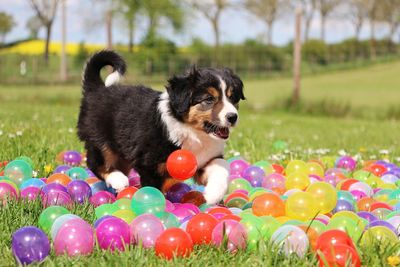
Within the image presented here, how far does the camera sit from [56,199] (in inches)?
144

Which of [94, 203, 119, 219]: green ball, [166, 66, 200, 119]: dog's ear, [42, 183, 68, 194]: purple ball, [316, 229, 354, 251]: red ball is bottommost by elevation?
[94, 203, 119, 219]: green ball

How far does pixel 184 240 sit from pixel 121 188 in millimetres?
1619

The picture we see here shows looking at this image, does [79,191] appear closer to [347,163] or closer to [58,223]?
[58,223]

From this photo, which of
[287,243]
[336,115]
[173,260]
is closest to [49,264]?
[173,260]

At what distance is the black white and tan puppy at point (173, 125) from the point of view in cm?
381

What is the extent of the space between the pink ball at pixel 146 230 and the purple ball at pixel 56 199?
83 cm

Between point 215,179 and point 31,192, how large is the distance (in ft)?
4.29

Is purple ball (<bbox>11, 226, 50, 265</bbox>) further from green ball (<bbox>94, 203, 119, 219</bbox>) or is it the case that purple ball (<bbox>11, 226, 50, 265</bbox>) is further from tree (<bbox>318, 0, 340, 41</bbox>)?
tree (<bbox>318, 0, 340, 41</bbox>)

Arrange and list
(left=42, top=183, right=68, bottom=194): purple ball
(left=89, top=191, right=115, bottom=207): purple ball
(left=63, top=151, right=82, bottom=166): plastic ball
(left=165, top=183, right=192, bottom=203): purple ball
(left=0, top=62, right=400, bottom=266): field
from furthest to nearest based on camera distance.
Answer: (left=63, top=151, right=82, bottom=166): plastic ball, (left=165, top=183, right=192, bottom=203): purple ball, (left=89, top=191, right=115, bottom=207): purple ball, (left=42, top=183, right=68, bottom=194): purple ball, (left=0, top=62, right=400, bottom=266): field

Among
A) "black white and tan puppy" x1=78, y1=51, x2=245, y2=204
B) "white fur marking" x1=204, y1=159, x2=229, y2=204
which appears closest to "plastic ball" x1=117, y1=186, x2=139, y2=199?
"black white and tan puppy" x1=78, y1=51, x2=245, y2=204

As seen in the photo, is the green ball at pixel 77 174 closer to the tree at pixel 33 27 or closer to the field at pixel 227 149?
the field at pixel 227 149

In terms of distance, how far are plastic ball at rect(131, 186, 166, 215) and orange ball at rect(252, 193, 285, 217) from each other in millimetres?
649

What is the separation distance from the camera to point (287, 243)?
2768mm

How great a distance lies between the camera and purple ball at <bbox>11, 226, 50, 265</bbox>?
8.34ft
